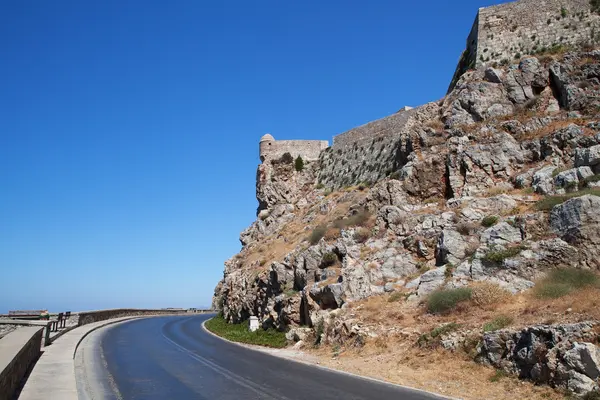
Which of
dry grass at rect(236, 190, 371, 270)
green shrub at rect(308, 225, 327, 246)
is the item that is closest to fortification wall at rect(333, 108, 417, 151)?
dry grass at rect(236, 190, 371, 270)

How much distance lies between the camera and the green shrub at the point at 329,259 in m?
24.7

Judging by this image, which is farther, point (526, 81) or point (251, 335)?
point (526, 81)

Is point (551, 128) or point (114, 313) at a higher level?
point (551, 128)

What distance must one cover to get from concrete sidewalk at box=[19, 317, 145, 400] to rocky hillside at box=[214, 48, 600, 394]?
9451 millimetres

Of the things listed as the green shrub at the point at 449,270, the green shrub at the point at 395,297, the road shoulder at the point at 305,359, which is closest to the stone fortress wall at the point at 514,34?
the green shrub at the point at 449,270

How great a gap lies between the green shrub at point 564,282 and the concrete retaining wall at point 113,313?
90.7ft

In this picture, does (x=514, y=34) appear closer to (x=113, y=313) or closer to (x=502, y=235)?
(x=502, y=235)

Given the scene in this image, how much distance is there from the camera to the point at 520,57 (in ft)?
102

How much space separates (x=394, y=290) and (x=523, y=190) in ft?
25.6

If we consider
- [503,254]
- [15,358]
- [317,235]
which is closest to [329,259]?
[317,235]

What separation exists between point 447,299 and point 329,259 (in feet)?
27.6

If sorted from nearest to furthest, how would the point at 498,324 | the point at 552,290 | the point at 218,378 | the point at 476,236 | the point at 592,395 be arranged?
the point at 592,395, the point at 218,378, the point at 498,324, the point at 552,290, the point at 476,236

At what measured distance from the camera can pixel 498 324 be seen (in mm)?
14562

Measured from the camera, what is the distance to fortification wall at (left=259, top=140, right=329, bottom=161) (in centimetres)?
5359
